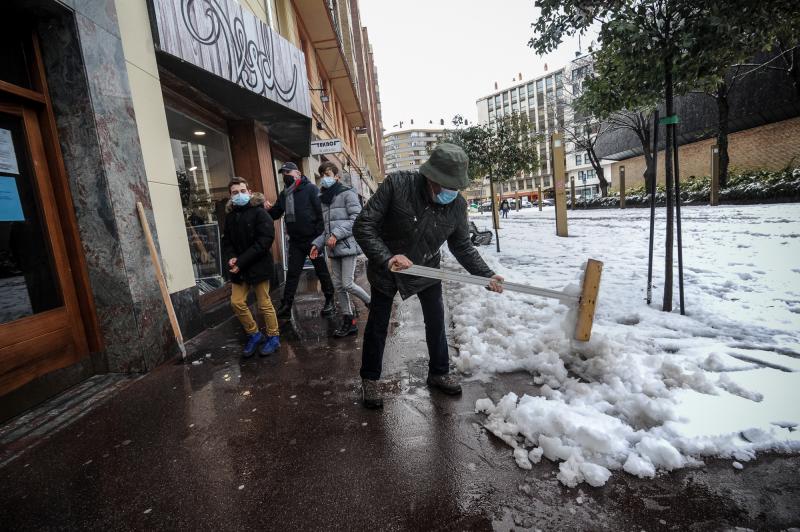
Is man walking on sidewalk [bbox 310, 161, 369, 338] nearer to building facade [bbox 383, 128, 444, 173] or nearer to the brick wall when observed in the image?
the brick wall

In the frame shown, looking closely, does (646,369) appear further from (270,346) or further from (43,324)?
(43,324)

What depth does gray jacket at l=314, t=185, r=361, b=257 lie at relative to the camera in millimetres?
4355

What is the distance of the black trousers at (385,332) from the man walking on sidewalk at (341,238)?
5.15ft

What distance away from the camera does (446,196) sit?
99.8 inches

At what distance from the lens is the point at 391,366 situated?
11.2ft

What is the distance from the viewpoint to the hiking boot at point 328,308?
206 inches

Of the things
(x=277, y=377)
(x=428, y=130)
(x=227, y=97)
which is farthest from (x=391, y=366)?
(x=428, y=130)

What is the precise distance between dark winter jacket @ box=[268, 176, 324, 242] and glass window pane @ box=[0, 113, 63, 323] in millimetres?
2324

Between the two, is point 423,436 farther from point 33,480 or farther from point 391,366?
point 33,480

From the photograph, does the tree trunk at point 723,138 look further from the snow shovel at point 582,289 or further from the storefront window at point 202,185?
the storefront window at point 202,185

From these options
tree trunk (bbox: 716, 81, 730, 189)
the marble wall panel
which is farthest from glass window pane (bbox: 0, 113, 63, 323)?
tree trunk (bbox: 716, 81, 730, 189)

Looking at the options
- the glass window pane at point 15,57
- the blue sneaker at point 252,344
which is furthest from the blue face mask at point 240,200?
the glass window pane at point 15,57

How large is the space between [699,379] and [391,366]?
7.29 feet

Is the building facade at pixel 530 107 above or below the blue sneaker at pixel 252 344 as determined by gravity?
above
